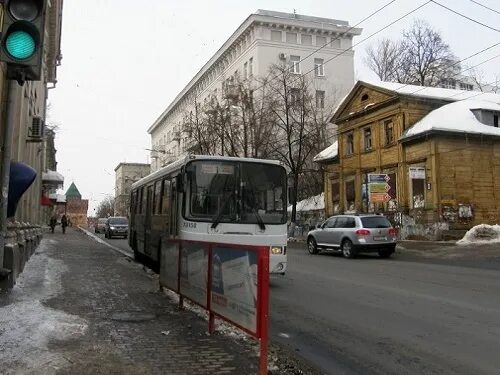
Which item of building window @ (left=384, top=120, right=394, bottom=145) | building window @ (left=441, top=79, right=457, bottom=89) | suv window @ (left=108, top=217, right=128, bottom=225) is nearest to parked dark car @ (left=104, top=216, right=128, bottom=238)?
suv window @ (left=108, top=217, right=128, bottom=225)

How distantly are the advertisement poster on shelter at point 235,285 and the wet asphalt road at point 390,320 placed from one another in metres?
1.12

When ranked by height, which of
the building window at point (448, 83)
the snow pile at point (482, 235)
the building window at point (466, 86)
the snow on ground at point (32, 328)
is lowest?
the snow on ground at point (32, 328)

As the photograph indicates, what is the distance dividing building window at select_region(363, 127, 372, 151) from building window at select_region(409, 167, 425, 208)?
17.2 feet

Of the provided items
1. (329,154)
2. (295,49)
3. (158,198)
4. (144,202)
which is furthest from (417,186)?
(295,49)

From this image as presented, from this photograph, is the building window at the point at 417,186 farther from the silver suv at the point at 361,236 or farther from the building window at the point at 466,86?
the building window at the point at 466,86

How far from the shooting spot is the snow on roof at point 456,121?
97.3 ft

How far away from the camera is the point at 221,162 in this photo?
470 inches

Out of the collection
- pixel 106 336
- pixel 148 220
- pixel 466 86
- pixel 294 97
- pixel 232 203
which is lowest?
pixel 106 336

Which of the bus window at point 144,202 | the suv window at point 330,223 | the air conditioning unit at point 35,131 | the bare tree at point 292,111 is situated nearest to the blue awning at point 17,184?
the bus window at point 144,202

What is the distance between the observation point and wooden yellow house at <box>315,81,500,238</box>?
2962 cm

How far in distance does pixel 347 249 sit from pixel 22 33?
18454 mm

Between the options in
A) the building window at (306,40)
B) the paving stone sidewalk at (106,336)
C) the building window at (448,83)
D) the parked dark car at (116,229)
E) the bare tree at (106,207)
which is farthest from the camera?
the bare tree at (106,207)

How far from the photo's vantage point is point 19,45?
17.3ft

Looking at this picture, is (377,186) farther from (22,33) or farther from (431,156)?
(22,33)
